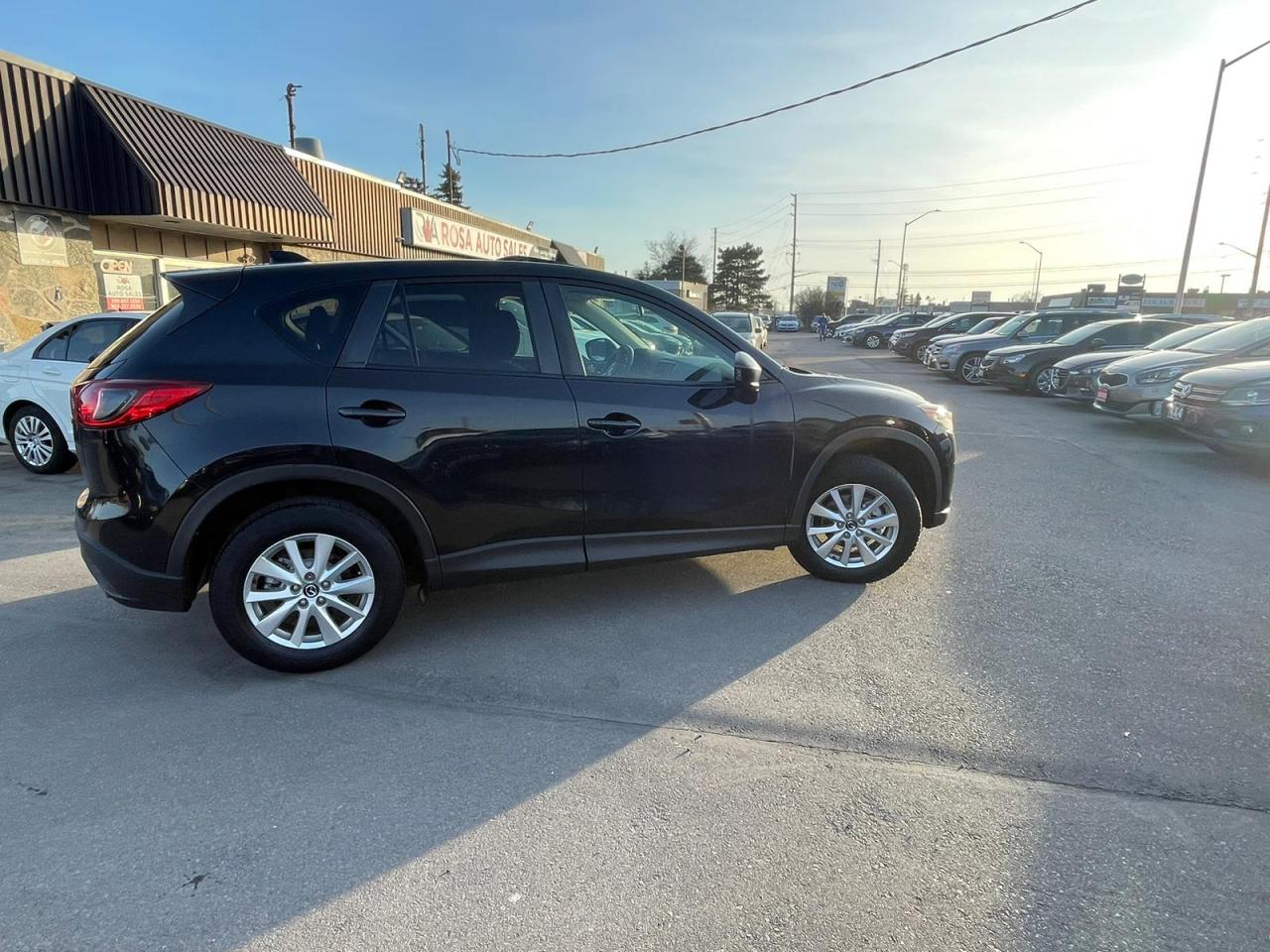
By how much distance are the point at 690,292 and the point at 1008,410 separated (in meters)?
45.7

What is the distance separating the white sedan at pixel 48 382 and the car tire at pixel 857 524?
267 inches

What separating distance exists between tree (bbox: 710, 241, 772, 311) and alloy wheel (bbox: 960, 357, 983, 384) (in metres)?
78.9

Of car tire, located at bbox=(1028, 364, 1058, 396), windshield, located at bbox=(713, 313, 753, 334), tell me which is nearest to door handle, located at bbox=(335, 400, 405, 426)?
car tire, located at bbox=(1028, 364, 1058, 396)

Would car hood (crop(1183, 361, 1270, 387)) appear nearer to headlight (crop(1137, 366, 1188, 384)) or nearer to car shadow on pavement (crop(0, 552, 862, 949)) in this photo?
headlight (crop(1137, 366, 1188, 384))

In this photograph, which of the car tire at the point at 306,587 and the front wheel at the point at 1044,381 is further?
the front wheel at the point at 1044,381

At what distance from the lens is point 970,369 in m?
17.2

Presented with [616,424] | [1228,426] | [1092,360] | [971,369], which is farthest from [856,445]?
[971,369]

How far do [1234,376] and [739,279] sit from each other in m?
91.1

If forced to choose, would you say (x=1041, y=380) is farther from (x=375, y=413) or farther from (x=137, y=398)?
(x=137, y=398)

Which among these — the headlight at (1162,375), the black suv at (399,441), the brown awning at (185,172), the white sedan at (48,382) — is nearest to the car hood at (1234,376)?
the headlight at (1162,375)

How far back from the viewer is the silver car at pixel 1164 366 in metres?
9.14

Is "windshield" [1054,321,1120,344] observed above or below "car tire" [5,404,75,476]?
above

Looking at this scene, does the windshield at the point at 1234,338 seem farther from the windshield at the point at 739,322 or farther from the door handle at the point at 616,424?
the windshield at the point at 739,322

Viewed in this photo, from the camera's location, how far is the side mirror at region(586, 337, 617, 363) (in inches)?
151
